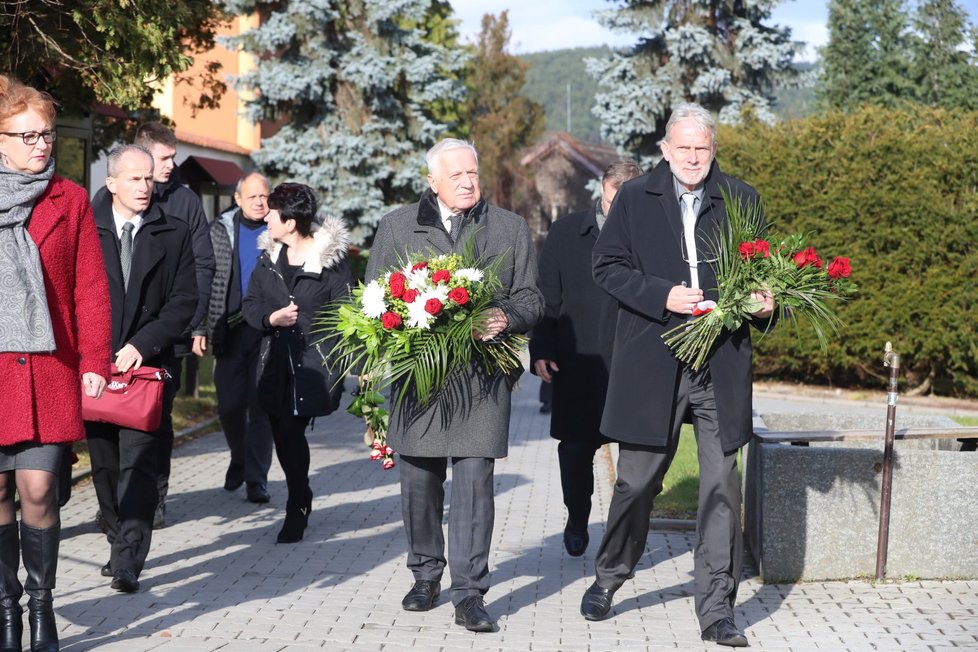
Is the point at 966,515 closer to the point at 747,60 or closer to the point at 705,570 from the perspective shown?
the point at 705,570

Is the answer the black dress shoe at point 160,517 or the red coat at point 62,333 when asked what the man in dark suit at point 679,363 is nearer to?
the red coat at point 62,333

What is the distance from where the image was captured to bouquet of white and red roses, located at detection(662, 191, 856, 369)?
5.46 m

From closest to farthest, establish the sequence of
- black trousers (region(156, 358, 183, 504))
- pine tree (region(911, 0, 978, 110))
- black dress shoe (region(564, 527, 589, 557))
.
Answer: black trousers (region(156, 358, 183, 504)) < black dress shoe (region(564, 527, 589, 557)) < pine tree (region(911, 0, 978, 110))

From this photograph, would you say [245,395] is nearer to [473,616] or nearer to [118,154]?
[118,154]

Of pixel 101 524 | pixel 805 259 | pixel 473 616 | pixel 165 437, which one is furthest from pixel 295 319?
pixel 805 259

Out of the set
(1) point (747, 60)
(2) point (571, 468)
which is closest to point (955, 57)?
(1) point (747, 60)

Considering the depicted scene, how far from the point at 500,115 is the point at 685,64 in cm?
1719

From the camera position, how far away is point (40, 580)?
5105mm

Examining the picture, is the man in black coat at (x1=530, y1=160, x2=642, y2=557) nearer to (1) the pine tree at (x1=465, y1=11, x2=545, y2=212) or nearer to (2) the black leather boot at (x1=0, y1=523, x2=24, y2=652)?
(2) the black leather boot at (x1=0, y1=523, x2=24, y2=652)

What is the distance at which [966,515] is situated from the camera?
21.7 ft

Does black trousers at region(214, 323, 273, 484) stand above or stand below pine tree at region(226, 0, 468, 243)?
below

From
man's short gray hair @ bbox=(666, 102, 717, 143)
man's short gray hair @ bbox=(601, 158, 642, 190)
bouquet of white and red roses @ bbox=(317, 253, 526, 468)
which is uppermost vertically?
man's short gray hair @ bbox=(666, 102, 717, 143)

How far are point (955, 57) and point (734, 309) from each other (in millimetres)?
40356

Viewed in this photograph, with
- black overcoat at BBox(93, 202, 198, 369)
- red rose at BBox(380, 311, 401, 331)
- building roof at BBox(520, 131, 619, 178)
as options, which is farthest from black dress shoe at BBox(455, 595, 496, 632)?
building roof at BBox(520, 131, 619, 178)
